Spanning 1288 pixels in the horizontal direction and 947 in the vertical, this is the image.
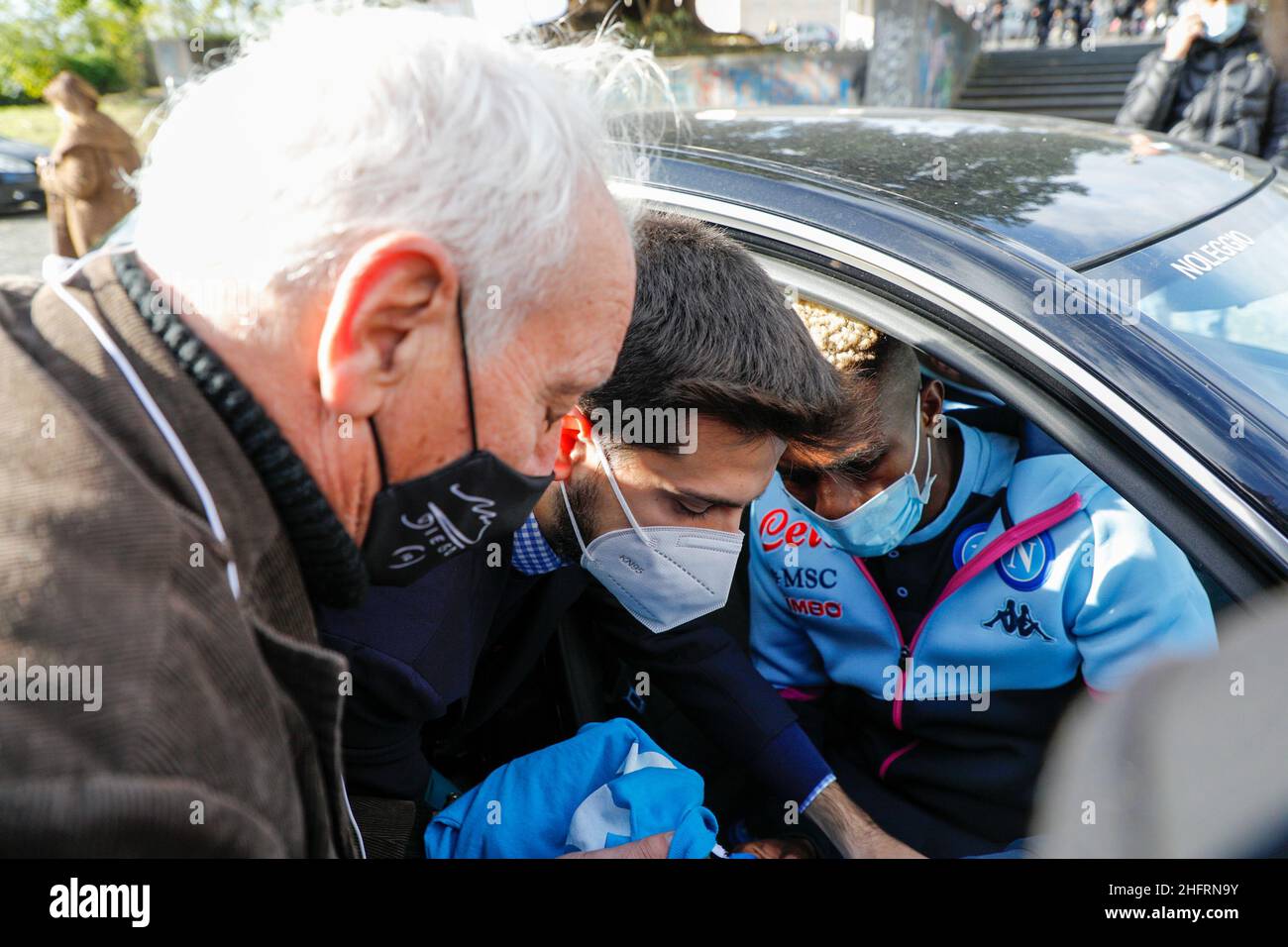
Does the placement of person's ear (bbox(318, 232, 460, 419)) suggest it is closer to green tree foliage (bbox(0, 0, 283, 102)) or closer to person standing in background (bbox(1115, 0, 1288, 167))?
person standing in background (bbox(1115, 0, 1288, 167))

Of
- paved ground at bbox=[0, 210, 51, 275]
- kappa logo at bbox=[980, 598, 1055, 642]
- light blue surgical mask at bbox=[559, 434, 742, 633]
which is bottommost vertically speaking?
paved ground at bbox=[0, 210, 51, 275]

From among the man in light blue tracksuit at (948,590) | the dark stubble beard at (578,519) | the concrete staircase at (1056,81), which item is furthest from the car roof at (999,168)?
the concrete staircase at (1056,81)

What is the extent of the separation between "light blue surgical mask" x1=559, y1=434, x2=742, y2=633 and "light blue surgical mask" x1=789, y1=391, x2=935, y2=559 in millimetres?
254

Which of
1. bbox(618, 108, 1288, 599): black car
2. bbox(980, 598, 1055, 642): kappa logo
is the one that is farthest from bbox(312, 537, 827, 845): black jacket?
bbox(618, 108, 1288, 599): black car

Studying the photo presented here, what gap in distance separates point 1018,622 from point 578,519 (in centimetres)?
96

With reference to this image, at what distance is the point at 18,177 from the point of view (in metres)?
14.7

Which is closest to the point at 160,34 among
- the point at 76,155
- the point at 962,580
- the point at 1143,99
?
the point at 76,155

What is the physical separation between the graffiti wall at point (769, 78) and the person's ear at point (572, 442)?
8.96 m

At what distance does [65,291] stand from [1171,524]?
1480mm

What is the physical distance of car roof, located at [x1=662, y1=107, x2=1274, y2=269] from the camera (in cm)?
179

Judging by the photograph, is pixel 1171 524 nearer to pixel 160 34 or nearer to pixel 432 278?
pixel 432 278

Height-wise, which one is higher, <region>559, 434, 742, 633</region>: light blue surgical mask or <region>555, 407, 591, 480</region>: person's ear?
<region>555, 407, 591, 480</region>: person's ear

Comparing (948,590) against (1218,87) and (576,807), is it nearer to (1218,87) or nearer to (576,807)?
(576,807)
